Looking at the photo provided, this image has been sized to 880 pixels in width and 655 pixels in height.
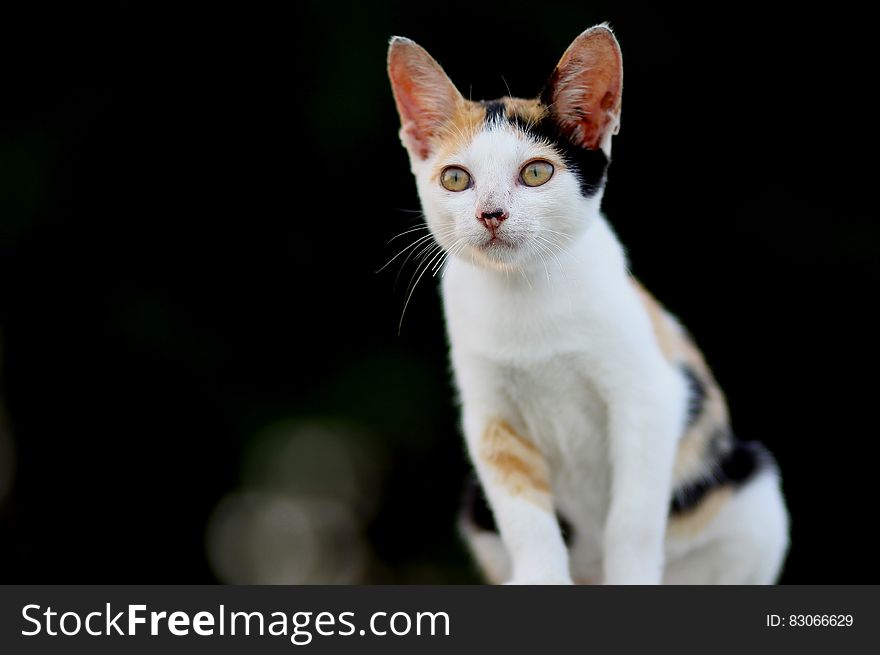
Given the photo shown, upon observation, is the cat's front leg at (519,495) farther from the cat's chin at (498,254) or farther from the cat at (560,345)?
the cat's chin at (498,254)

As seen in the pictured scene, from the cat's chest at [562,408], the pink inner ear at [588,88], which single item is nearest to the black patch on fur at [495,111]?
the pink inner ear at [588,88]

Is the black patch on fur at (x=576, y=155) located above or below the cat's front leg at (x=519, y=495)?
above

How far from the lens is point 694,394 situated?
8.29 feet

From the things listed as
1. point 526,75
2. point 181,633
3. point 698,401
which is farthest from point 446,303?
point 526,75

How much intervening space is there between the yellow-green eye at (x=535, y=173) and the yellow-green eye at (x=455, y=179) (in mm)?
114

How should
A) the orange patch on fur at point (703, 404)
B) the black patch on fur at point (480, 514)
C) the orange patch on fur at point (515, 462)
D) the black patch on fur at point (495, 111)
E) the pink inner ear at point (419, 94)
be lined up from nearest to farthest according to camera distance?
the pink inner ear at point (419, 94), the black patch on fur at point (495, 111), the orange patch on fur at point (515, 462), the orange patch on fur at point (703, 404), the black patch on fur at point (480, 514)

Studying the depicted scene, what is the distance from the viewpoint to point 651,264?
412cm

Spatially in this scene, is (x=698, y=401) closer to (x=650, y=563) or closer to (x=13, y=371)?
(x=650, y=563)

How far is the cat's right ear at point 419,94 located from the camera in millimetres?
2045

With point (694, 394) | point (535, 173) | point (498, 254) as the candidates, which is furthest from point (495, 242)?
point (694, 394)

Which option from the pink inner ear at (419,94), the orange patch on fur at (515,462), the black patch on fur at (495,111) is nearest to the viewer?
the pink inner ear at (419,94)

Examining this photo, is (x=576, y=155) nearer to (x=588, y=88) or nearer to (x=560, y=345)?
(x=588, y=88)

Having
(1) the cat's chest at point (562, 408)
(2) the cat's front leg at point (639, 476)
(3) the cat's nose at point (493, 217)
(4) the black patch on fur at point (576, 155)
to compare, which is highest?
(4) the black patch on fur at point (576, 155)

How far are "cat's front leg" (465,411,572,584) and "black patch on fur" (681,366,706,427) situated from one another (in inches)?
16.0
